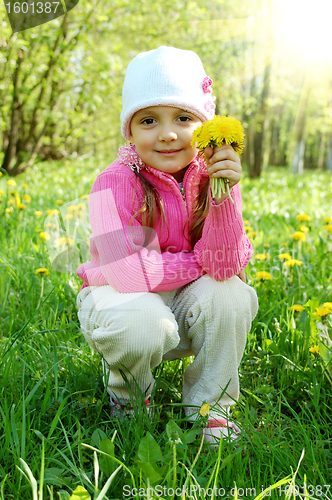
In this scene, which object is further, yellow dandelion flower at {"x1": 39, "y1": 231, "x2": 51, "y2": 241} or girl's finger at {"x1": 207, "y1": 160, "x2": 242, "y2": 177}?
yellow dandelion flower at {"x1": 39, "y1": 231, "x2": 51, "y2": 241}

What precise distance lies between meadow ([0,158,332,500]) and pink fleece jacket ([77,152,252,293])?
1.04 feet

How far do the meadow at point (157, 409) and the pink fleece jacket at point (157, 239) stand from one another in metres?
0.32

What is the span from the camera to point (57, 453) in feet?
3.82

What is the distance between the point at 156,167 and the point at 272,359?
0.88m

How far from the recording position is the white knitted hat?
1440mm

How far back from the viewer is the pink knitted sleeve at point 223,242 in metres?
1.34

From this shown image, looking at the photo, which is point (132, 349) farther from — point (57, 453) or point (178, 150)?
point (178, 150)

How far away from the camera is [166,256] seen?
4.93 ft

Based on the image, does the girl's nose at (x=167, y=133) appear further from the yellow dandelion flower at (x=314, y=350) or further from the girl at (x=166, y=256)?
the yellow dandelion flower at (x=314, y=350)

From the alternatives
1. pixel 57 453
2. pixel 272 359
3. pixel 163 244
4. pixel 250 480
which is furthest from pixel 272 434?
pixel 163 244

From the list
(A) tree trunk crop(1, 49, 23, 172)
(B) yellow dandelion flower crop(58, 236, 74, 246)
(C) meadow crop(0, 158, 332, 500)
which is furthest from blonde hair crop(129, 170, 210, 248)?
(A) tree trunk crop(1, 49, 23, 172)

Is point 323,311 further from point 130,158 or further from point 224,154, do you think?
point 130,158

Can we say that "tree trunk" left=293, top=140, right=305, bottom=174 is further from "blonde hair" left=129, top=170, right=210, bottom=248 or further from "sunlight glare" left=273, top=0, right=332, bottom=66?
"blonde hair" left=129, top=170, right=210, bottom=248

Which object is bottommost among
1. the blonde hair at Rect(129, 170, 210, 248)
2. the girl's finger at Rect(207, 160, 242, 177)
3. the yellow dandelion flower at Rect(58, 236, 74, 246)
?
the yellow dandelion flower at Rect(58, 236, 74, 246)
